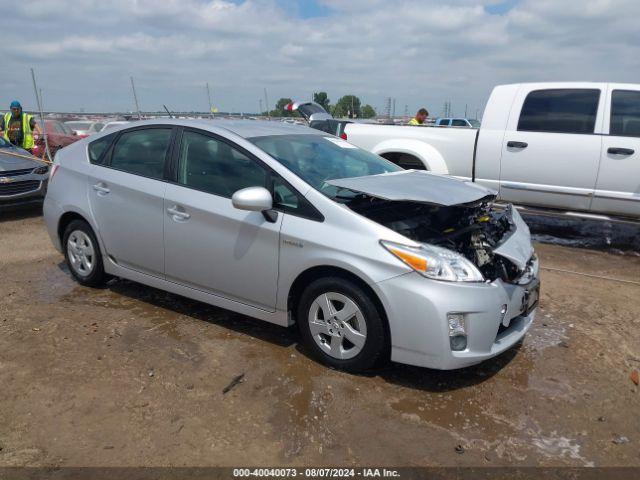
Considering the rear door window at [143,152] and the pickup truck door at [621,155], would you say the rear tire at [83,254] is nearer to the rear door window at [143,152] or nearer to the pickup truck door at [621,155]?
the rear door window at [143,152]

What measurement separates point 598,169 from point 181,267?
4862mm

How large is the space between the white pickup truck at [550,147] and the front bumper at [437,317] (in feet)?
12.0

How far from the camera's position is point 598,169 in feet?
20.2

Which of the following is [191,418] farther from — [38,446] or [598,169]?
[598,169]

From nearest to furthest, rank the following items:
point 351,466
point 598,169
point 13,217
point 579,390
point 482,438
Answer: point 351,466 → point 482,438 → point 579,390 → point 598,169 → point 13,217

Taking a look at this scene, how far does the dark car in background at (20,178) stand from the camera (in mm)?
8203

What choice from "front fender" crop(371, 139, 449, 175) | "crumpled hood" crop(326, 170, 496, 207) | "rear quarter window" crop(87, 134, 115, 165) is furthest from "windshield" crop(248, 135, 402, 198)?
"front fender" crop(371, 139, 449, 175)

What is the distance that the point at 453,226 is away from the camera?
12.3ft

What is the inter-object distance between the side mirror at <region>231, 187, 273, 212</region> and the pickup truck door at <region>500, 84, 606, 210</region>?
13.5ft

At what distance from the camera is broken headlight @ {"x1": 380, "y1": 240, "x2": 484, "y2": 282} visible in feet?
10.2

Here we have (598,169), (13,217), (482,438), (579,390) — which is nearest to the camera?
(482,438)

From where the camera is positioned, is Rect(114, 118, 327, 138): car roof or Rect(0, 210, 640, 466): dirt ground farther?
Rect(114, 118, 327, 138): car roof

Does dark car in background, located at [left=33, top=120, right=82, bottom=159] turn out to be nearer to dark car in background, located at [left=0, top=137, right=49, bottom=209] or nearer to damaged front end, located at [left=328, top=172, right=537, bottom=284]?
dark car in background, located at [left=0, top=137, right=49, bottom=209]

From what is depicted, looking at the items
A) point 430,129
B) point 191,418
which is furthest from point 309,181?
point 430,129
